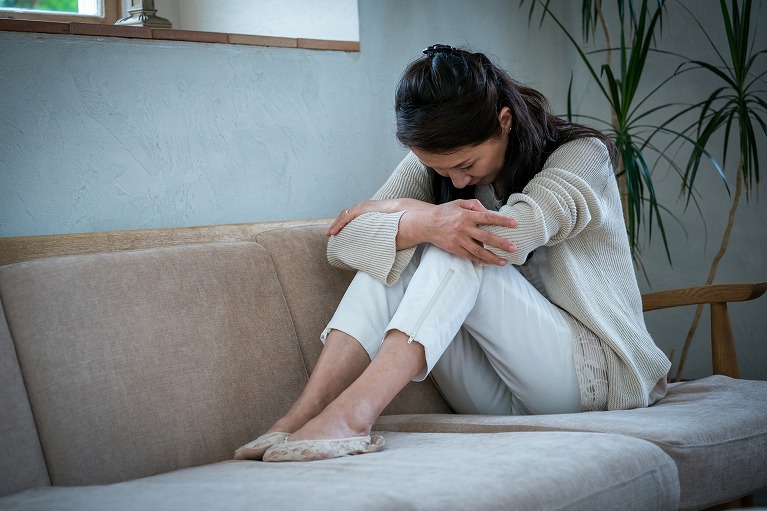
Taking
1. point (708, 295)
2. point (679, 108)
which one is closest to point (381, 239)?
point (708, 295)

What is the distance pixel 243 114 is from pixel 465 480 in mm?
1478

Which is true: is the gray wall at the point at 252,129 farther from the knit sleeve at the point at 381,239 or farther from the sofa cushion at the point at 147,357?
the knit sleeve at the point at 381,239

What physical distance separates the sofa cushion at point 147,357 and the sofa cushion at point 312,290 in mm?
45

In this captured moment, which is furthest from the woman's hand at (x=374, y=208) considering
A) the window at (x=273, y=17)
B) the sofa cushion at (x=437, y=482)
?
the window at (x=273, y=17)

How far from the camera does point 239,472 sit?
1.35 m

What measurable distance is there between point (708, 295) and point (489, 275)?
69 cm

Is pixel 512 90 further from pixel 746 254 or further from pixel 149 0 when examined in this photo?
pixel 746 254

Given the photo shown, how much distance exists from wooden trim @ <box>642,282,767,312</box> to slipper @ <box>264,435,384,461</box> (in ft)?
3.33

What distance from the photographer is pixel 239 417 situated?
68.6 inches

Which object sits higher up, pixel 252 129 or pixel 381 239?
pixel 252 129

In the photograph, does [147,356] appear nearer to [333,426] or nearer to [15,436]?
[15,436]

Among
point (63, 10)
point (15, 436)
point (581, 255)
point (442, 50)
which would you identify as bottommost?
point (15, 436)

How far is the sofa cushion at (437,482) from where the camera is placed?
1143mm

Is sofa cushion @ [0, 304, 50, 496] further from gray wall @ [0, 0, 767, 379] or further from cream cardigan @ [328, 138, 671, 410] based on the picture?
cream cardigan @ [328, 138, 671, 410]
